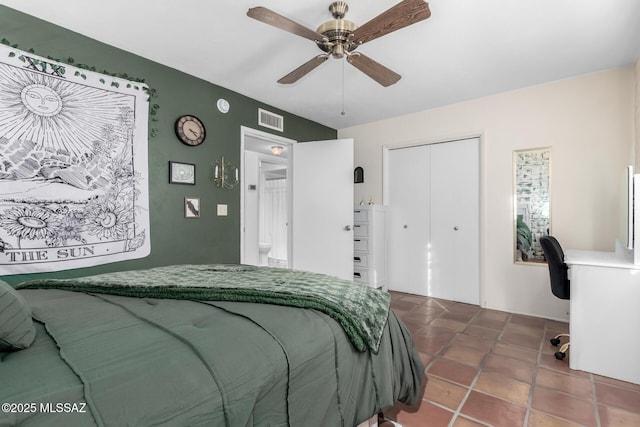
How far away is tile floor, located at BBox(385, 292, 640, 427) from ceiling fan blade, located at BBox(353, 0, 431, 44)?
2.11m

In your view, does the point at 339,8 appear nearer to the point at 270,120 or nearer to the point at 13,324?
the point at 270,120

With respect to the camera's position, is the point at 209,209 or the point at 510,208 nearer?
the point at 209,209

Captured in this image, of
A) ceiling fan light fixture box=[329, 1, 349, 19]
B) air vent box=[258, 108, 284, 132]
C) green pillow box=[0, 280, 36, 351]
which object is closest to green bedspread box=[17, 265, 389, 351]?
green pillow box=[0, 280, 36, 351]

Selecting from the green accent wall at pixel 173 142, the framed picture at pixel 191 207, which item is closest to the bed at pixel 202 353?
the green accent wall at pixel 173 142

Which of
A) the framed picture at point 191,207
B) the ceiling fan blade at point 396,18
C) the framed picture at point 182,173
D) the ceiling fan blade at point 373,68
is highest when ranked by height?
the ceiling fan blade at point 396,18

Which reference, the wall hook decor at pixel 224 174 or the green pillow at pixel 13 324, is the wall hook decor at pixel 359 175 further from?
the green pillow at pixel 13 324

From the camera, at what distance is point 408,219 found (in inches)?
162

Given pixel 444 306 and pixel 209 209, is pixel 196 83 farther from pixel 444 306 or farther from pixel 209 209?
pixel 444 306

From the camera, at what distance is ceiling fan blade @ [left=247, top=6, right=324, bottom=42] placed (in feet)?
5.12

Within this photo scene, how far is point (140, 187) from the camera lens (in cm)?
253

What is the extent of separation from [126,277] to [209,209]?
1487 mm

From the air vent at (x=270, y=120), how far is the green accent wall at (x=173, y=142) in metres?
0.07

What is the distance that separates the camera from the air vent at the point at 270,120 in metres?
3.56

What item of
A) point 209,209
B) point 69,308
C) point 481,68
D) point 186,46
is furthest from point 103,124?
point 481,68
